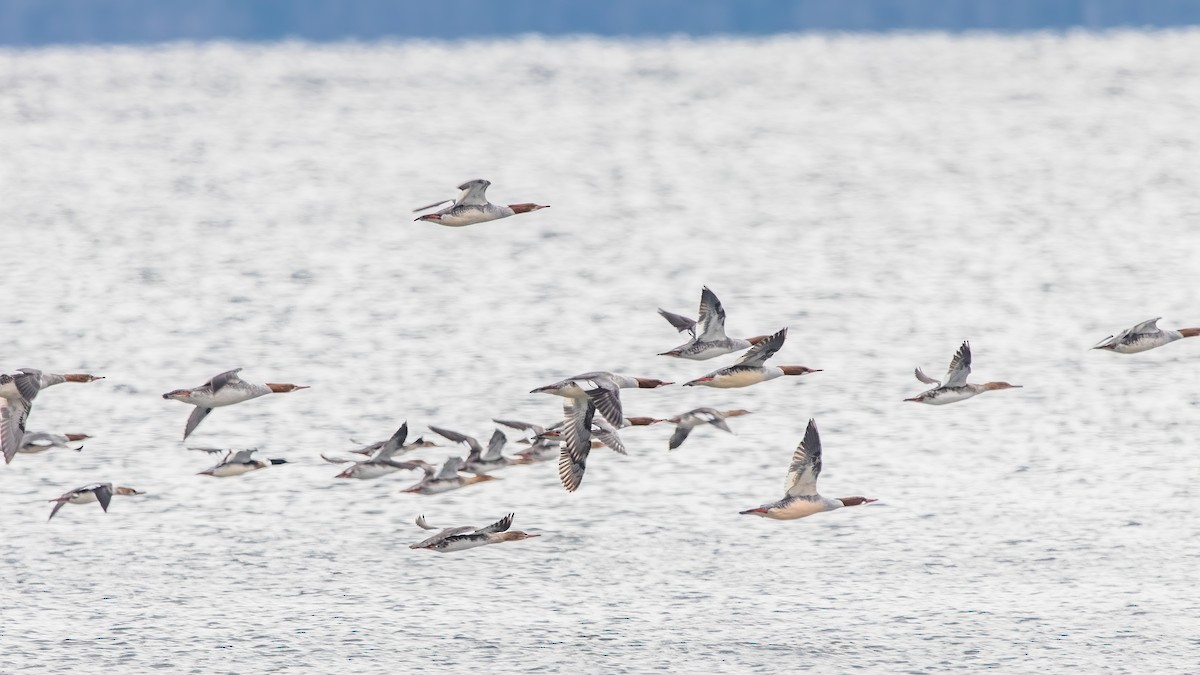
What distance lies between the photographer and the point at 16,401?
914 inches

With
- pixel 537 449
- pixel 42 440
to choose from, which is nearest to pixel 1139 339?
pixel 537 449

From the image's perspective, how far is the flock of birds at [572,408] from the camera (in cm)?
2302

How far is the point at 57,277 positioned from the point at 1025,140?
155ft

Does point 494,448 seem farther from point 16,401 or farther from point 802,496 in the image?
point 16,401

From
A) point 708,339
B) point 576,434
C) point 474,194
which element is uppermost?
point 474,194

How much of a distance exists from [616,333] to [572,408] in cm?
3014

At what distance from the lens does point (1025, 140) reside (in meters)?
84.8

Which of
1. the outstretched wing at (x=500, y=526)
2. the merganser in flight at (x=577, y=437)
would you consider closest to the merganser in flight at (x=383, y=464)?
the outstretched wing at (x=500, y=526)

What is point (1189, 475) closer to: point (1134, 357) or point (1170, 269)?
point (1134, 357)

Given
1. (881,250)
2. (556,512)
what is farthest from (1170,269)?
(556,512)

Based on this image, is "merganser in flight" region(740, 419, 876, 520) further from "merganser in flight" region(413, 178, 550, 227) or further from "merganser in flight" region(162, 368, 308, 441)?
"merganser in flight" region(162, 368, 308, 441)

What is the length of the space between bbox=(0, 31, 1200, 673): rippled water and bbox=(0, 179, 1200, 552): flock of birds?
3.18 meters

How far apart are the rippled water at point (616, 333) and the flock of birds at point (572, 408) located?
125 inches

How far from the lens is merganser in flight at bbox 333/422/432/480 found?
2998cm
